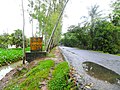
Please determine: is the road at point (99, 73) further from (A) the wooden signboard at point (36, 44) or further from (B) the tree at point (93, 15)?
(B) the tree at point (93, 15)

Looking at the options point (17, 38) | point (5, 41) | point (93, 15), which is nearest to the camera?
point (93, 15)

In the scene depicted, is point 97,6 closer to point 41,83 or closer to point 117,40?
point 117,40

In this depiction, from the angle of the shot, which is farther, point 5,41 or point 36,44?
point 5,41

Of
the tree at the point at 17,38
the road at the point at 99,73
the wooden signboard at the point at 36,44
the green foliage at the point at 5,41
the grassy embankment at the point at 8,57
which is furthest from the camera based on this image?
the tree at the point at 17,38

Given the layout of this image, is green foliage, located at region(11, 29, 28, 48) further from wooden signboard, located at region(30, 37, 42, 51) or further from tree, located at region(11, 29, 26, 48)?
wooden signboard, located at region(30, 37, 42, 51)

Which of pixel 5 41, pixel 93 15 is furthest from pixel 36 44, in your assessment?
pixel 5 41

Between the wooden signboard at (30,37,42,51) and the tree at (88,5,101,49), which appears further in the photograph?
the tree at (88,5,101,49)

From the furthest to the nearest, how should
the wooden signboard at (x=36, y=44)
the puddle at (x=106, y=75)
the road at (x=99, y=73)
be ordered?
1. the wooden signboard at (x=36, y=44)
2. the puddle at (x=106, y=75)
3. the road at (x=99, y=73)

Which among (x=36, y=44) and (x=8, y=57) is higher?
(x=36, y=44)

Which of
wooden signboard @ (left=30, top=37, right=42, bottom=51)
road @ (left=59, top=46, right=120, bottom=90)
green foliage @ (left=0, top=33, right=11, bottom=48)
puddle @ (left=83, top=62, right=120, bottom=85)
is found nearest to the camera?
road @ (left=59, top=46, right=120, bottom=90)

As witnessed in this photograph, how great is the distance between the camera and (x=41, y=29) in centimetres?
1714

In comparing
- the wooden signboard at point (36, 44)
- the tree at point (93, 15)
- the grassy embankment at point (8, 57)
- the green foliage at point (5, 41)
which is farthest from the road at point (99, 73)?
the green foliage at point (5, 41)

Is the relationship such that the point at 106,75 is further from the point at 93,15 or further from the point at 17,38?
the point at 17,38

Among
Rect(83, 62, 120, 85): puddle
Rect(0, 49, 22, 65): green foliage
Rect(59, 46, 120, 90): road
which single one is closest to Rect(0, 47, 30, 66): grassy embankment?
Rect(0, 49, 22, 65): green foliage
